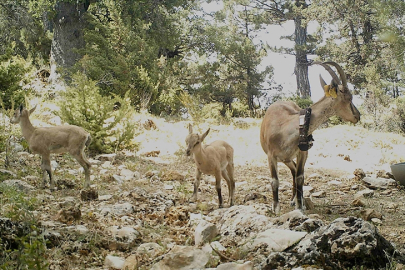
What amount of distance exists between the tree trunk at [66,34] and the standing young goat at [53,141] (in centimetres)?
1222

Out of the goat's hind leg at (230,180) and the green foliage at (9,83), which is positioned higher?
the green foliage at (9,83)

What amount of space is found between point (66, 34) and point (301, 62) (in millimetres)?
13051

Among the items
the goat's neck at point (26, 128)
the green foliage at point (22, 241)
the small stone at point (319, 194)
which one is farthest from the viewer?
the small stone at point (319, 194)

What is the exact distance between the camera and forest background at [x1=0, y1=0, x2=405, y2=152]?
15935mm

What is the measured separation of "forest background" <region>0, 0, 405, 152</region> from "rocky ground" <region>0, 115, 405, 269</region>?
11.0 feet

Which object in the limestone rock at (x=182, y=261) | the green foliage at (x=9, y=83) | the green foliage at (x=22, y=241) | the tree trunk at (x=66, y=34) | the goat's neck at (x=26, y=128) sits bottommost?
the limestone rock at (x=182, y=261)

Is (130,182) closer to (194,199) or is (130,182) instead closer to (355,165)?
(194,199)

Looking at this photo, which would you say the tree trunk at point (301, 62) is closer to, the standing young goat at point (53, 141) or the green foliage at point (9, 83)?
the green foliage at point (9, 83)

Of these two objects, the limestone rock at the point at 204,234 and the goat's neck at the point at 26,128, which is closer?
the limestone rock at the point at 204,234

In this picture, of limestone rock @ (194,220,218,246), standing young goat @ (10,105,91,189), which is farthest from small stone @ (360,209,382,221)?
standing young goat @ (10,105,91,189)

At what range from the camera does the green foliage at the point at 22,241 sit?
8.46ft

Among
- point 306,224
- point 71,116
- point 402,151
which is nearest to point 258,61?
point 402,151

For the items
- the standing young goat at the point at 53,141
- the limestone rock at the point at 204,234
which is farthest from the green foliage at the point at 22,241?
the limestone rock at the point at 204,234

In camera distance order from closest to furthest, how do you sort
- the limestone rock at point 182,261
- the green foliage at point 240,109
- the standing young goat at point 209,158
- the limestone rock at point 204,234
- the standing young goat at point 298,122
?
the limestone rock at point 182,261 → the limestone rock at point 204,234 → the standing young goat at point 298,122 → the standing young goat at point 209,158 → the green foliage at point 240,109
